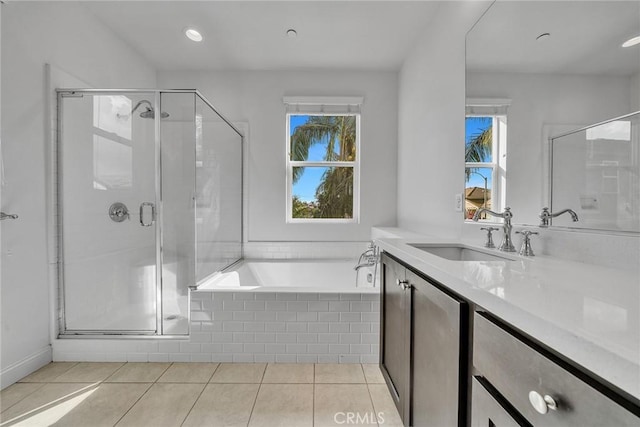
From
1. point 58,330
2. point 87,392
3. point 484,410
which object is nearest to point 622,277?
point 484,410

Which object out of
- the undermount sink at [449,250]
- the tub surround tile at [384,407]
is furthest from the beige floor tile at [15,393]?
the undermount sink at [449,250]

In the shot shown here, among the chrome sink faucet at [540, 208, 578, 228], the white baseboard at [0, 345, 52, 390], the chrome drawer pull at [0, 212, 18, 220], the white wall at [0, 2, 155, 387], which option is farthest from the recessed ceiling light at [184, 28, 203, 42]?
the chrome sink faucet at [540, 208, 578, 228]

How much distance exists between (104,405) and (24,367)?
2.30 ft

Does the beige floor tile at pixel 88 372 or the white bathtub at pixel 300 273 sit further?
the white bathtub at pixel 300 273

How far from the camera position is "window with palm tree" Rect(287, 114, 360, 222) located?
3092 mm

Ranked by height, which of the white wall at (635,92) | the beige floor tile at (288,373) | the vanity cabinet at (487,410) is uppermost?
the white wall at (635,92)

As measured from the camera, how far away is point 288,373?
5.84 ft

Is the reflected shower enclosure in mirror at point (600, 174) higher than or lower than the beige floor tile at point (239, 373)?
higher

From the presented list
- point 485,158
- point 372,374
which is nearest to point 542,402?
point 485,158

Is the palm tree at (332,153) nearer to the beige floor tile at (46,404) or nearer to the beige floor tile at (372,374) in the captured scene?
the beige floor tile at (372,374)

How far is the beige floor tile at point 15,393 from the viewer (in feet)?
4.93

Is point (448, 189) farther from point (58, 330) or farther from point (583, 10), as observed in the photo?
point (58, 330)

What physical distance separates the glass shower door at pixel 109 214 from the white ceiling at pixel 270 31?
81 cm

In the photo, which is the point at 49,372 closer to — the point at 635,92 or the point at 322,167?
the point at 322,167
